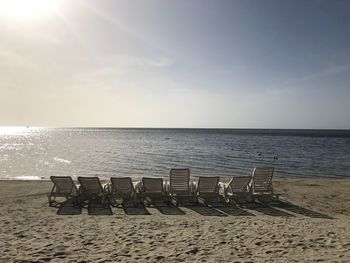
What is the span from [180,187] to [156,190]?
82 cm

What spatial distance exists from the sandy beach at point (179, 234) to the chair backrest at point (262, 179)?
839 mm

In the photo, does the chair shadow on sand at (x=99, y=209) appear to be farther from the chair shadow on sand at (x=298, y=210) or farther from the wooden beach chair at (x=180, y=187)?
the chair shadow on sand at (x=298, y=210)

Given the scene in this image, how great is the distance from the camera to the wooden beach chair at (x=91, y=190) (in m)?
10.8

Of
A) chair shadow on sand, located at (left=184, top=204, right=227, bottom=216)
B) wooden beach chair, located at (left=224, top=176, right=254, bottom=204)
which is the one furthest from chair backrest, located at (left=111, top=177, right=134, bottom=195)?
wooden beach chair, located at (left=224, top=176, right=254, bottom=204)

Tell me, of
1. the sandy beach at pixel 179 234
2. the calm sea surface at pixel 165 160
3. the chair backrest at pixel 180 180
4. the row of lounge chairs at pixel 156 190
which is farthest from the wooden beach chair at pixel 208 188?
the calm sea surface at pixel 165 160

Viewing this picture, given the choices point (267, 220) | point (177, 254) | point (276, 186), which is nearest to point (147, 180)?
point (267, 220)

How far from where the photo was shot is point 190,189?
11086 mm

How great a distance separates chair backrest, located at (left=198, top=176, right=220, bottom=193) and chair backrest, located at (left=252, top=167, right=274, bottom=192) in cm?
138

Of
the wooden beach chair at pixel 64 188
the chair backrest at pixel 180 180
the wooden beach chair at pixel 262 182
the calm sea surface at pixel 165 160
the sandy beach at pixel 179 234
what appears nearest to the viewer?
the sandy beach at pixel 179 234

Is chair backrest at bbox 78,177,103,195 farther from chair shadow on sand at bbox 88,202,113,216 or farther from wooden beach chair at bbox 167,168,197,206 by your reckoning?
wooden beach chair at bbox 167,168,197,206

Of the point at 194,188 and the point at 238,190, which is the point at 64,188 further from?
the point at 238,190

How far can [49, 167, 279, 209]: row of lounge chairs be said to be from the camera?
10797mm

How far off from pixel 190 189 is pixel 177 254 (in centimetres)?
511

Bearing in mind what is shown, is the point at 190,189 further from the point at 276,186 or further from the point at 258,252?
the point at 276,186
